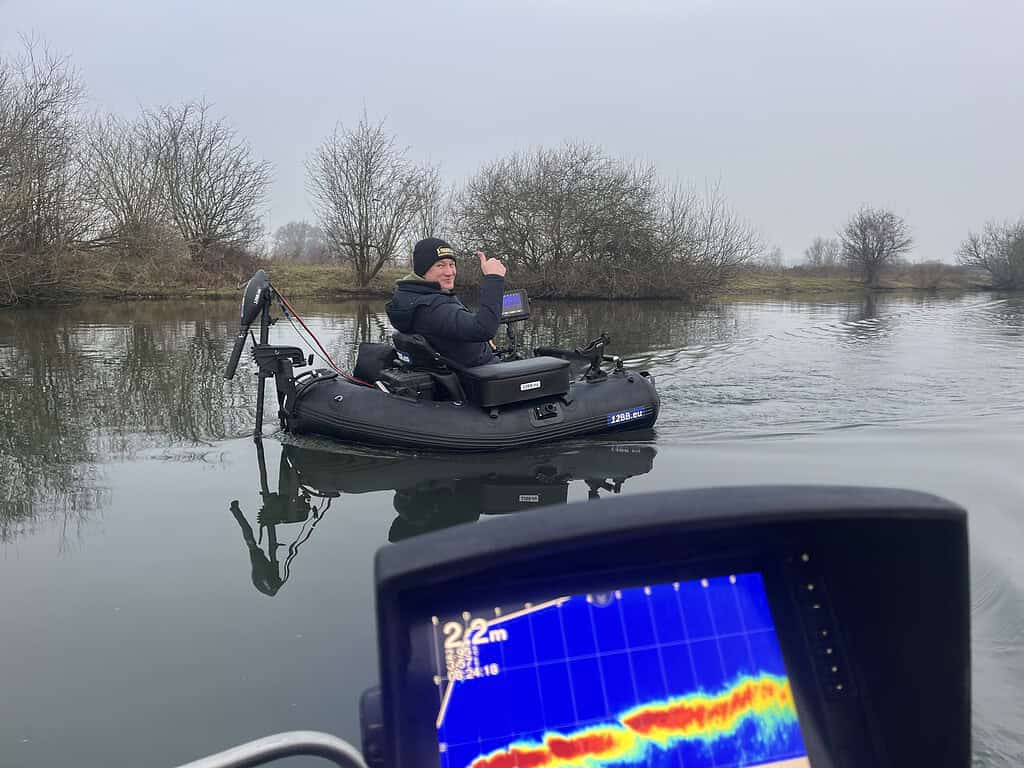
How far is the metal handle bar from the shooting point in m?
1.04

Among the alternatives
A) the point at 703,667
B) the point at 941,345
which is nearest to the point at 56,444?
the point at 703,667

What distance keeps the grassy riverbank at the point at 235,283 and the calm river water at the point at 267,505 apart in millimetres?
12380

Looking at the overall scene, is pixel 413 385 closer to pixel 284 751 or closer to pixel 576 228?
pixel 284 751

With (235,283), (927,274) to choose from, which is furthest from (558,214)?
(927,274)

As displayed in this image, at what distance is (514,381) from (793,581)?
14.8 ft

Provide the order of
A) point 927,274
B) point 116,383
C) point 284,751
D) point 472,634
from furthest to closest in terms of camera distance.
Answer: point 927,274, point 116,383, point 284,751, point 472,634

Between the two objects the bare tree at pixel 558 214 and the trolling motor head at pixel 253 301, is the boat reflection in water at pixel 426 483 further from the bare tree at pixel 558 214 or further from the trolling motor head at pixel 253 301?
the bare tree at pixel 558 214

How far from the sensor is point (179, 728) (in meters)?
2.35

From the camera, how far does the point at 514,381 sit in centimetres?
550

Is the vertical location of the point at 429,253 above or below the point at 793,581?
above

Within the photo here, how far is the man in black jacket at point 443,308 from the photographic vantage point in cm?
539

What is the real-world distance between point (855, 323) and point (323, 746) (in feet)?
60.4

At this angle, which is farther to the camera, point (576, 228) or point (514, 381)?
point (576, 228)

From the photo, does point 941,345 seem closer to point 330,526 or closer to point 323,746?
point 330,526
